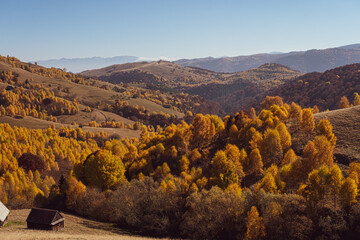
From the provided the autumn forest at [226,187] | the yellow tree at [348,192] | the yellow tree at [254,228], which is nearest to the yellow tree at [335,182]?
the autumn forest at [226,187]

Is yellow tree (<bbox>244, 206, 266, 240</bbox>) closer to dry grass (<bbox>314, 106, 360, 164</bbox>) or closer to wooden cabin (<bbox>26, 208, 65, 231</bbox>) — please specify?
dry grass (<bbox>314, 106, 360, 164</bbox>)

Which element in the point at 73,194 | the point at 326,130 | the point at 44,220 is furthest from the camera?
the point at 326,130

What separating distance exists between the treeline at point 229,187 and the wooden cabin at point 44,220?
45.2 feet

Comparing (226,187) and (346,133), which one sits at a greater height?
(346,133)

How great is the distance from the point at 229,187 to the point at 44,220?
40.3m

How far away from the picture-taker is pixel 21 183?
104 metres

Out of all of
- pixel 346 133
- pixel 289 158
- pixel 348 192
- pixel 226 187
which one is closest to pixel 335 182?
pixel 348 192

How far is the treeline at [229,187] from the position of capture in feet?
156

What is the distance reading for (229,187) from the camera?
60.0m

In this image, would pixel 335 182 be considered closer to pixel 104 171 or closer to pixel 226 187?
pixel 226 187

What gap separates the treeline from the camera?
47.7 m

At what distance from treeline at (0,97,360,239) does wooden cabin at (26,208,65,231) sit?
13791 millimetres

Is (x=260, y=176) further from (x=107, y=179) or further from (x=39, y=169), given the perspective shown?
(x=39, y=169)

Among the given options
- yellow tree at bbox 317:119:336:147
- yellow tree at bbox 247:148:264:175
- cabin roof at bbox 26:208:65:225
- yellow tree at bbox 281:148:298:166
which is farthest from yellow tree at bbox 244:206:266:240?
yellow tree at bbox 317:119:336:147
